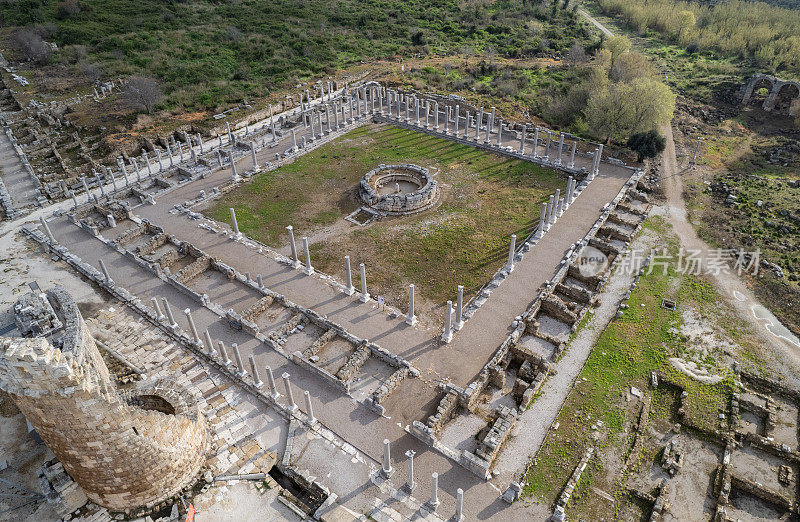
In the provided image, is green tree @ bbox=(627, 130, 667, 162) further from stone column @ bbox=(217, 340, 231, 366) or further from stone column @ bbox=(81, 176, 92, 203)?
stone column @ bbox=(81, 176, 92, 203)

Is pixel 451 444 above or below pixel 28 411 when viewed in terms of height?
below

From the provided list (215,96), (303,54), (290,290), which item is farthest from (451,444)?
(303,54)

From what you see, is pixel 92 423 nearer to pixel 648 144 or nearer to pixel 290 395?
pixel 290 395

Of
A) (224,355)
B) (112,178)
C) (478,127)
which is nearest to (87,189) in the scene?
(112,178)

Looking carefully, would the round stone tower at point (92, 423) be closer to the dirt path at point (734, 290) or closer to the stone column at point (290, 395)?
the stone column at point (290, 395)

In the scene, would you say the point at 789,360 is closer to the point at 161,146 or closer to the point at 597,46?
the point at 161,146

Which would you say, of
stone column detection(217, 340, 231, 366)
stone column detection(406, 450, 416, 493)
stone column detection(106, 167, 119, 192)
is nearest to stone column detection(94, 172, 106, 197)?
stone column detection(106, 167, 119, 192)
